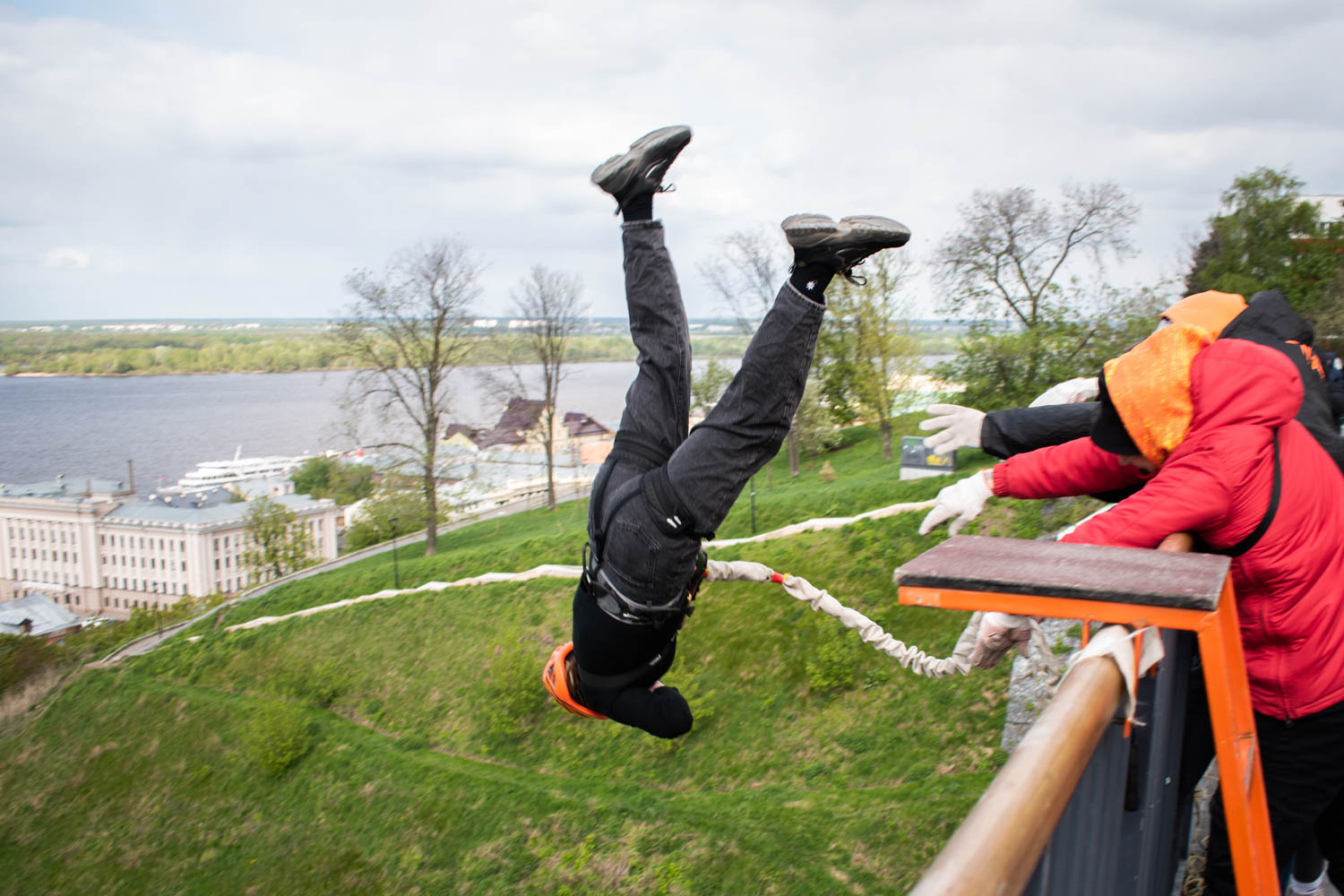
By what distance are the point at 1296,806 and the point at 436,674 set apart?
48.2ft

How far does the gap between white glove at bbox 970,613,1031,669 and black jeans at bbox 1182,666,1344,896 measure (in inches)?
25.8

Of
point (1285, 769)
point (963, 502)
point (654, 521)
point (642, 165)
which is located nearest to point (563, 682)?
point (654, 521)

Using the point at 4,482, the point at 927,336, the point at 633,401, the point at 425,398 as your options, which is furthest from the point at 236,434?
the point at 633,401

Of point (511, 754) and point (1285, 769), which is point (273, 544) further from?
point (1285, 769)

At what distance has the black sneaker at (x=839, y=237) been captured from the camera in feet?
7.18

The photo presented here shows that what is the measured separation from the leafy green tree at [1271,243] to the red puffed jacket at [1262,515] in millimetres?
22504

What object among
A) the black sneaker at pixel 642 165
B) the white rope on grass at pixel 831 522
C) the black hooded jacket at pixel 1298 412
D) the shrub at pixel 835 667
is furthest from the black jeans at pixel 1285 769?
the white rope on grass at pixel 831 522

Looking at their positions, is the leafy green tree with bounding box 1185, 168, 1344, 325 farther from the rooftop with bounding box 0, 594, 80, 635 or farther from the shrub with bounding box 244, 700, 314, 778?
the rooftop with bounding box 0, 594, 80, 635

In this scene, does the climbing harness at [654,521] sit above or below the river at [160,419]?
above

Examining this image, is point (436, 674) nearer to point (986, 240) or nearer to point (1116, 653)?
point (1116, 653)

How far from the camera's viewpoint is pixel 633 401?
2793 mm

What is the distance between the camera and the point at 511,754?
11945 mm

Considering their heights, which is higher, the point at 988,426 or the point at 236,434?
the point at 988,426

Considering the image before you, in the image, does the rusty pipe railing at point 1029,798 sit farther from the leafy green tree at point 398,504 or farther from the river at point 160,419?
the river at point 160,419
